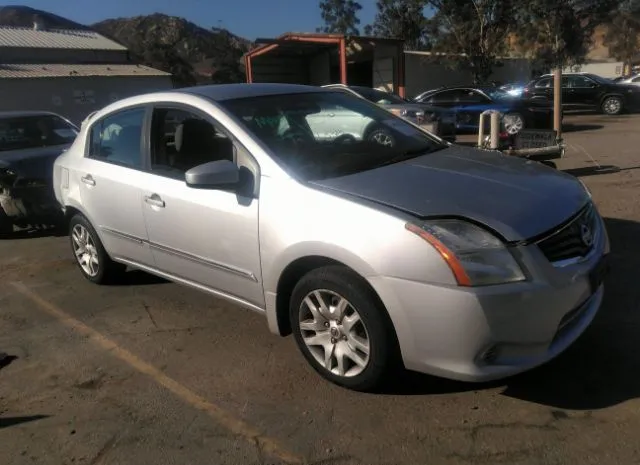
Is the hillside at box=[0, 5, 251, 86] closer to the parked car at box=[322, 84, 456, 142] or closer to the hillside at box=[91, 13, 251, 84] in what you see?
the hillside at box=[91, 13, 251, 84]

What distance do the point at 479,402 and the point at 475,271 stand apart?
2.61 ft

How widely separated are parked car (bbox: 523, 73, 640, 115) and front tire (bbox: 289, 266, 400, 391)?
19548mm

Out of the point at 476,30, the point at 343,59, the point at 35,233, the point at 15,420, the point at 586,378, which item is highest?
the point at 476,30

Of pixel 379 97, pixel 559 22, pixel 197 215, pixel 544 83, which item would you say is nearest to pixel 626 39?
pixel 559 22

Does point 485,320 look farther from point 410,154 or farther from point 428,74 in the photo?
point 428,74

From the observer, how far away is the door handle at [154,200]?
13.2 ft

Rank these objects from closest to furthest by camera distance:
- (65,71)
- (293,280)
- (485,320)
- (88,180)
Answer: (485,320) < (293,280) < (88,180) < (65,71)

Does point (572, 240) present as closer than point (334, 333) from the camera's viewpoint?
Yes

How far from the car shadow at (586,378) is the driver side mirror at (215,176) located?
1423 mm

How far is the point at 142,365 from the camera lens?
3.77 m

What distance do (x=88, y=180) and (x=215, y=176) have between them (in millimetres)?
1872

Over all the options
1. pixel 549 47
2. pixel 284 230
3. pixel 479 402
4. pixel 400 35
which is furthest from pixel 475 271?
pixel 400 35

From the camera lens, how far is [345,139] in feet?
13.3

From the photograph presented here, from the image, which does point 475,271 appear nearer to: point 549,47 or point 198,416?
point 198,416
